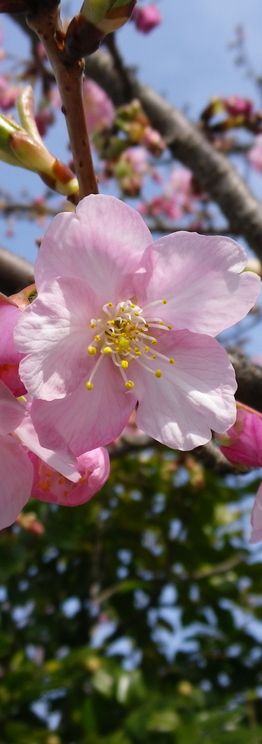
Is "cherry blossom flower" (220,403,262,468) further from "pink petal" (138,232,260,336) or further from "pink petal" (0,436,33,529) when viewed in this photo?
"pink petal" (0,436,33,529)

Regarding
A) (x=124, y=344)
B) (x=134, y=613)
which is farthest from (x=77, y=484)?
(x=134, y=613)

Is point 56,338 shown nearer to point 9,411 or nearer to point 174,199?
point 9,411

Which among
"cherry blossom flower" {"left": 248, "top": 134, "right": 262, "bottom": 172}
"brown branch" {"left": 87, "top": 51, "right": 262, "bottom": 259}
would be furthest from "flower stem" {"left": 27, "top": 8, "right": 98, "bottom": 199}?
"cherry blossom flower" {"left": 248, "top": 134, "right": 262, "bottom": 172}

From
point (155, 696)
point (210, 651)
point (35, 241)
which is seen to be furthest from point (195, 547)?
point (35, 241)

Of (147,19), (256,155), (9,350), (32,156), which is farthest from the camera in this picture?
(256,155)

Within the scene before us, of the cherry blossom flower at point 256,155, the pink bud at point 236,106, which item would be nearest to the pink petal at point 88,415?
the pink bud at point 236,106

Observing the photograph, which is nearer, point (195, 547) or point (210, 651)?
point (210, 651)

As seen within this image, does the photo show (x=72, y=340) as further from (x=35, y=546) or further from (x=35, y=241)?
(x=35, y=546)
